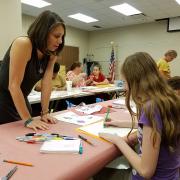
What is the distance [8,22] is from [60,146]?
3.00 metres

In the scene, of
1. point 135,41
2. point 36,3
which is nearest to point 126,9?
point 135,41

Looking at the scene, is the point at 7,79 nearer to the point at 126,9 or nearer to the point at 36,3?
the point at 36,3

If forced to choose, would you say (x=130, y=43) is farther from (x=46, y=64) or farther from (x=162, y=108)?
(x=162, y=108)

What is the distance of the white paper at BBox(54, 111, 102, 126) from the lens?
1.33 metres

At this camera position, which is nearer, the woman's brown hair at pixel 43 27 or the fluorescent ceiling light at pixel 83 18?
the woman's brown hair at pixel 43 27

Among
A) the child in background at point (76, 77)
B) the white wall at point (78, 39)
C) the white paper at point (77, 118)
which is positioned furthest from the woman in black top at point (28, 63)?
the white wall at point (78, 39)

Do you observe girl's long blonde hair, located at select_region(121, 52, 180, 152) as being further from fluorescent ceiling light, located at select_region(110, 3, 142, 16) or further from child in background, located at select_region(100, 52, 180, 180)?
fluorescent ceiling light, located at select_region(110, 3, 142, 16)

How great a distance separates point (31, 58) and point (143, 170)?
86 centimetres

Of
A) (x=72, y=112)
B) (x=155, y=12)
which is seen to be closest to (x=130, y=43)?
(x=155, y=12)

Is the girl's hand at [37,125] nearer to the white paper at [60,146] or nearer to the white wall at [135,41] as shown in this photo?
the white paper at [60,146]

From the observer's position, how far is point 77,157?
0.84 meters

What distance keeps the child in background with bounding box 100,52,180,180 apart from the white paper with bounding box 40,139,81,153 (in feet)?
0.65

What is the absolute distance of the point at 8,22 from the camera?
336 cm

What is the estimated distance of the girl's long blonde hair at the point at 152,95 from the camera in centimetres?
84
